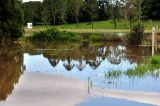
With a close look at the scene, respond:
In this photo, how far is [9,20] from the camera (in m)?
42.6

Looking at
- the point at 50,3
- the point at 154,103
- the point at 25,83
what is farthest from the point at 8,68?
the point at 50,3

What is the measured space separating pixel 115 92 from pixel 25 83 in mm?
4367

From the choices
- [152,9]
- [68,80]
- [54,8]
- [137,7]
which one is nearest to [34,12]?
[54,8]

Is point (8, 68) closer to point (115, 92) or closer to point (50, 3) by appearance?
point (115, 92)

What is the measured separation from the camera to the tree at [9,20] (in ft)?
138

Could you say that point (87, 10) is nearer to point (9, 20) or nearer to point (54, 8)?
point (54, 8)

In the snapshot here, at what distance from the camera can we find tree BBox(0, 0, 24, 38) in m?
42.0

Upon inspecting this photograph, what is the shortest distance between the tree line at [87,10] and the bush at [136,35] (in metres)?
31.4

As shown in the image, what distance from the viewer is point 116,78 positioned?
20125mm

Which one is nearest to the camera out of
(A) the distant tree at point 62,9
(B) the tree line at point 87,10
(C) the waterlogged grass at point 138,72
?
(C) the waterlogged grass at point 138,72

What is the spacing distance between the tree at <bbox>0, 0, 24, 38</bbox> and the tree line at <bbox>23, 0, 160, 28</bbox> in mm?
32050

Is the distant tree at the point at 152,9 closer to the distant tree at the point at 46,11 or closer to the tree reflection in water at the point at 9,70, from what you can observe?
the distant tree at the point at 46,11

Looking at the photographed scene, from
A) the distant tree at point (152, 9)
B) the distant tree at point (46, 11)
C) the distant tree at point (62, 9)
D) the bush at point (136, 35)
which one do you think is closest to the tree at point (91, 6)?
the distant tree at point (62, 9)

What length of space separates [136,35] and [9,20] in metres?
11.7
